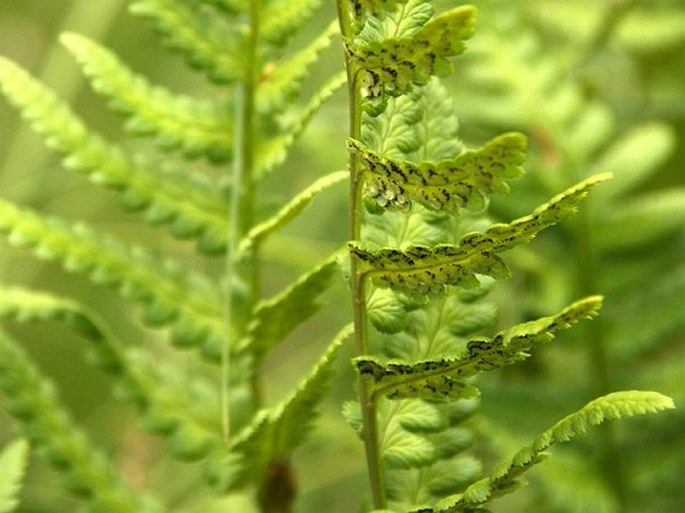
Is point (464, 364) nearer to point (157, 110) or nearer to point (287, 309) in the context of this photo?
point (287, 309)

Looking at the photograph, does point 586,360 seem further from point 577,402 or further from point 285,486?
point 285,486

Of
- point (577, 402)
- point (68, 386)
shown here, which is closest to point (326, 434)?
point (577, 402)

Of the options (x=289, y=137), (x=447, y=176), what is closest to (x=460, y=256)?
(x=447, y=176)

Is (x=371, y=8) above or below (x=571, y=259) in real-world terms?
below

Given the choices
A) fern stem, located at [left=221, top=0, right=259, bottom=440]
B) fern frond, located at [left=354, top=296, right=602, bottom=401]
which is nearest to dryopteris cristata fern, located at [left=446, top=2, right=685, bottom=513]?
fern stem, located at [left=221, top=0, right=259, bottom=440]

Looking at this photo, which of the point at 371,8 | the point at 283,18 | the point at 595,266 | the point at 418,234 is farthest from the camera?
the point at 595,266

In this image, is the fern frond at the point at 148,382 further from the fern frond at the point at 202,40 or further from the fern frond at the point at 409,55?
the fern frond at the point at 409,55

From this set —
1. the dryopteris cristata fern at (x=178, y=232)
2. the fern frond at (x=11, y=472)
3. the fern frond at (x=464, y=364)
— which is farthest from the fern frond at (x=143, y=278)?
the fern frond at (x=464, y=364)
